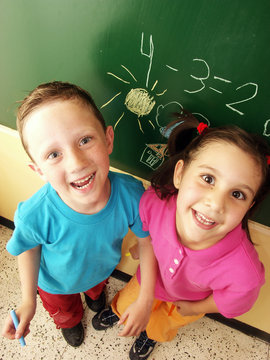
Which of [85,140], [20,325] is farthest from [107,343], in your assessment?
[85,140]

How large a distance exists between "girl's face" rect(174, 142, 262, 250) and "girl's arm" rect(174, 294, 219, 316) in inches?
14.4

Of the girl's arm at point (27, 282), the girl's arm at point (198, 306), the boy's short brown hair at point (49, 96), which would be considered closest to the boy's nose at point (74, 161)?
the boy's short brown hair at point (49, 96)

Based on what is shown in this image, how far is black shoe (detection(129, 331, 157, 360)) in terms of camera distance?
1.40 meters

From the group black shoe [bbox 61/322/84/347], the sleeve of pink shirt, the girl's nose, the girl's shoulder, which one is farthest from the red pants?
the girl's nose

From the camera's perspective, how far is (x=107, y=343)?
147 centimetres

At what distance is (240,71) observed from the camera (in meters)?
0.68

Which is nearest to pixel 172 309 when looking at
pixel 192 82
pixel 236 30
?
pixel 192 82

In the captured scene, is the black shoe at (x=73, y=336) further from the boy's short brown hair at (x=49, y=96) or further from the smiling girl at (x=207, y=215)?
the boy's short brown hair at (x=49, y=96)

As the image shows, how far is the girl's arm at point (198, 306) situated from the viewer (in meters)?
1.01

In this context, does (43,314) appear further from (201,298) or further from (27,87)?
(27,87)

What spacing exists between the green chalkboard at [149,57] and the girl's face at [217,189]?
13 centimetres

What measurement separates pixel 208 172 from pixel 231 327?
1.36m

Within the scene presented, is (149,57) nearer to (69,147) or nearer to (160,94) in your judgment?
(160,94)

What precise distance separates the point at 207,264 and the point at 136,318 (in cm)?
38
